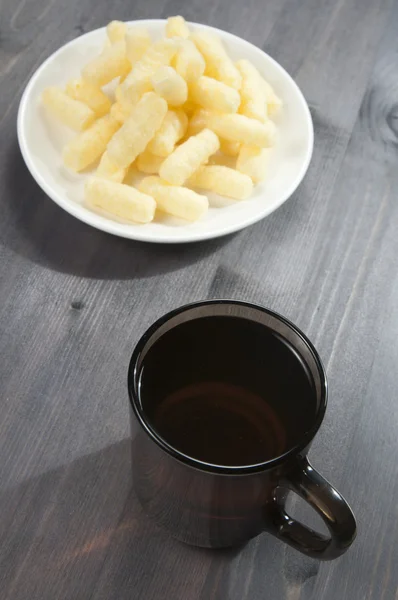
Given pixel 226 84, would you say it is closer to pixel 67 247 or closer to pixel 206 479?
pixel 67 247

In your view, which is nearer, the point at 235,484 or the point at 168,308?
the point at 235,484

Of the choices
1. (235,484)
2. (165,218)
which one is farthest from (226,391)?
(165,218)

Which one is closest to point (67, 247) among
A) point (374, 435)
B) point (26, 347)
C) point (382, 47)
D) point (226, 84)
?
point (26, 347)

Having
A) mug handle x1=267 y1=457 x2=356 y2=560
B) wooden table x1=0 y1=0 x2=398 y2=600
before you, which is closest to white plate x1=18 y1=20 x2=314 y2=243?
wooden table x1=0 y1=0 x2=398 y2=600

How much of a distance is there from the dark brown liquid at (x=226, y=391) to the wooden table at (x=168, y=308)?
0.11 metres

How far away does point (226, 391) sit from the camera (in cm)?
53

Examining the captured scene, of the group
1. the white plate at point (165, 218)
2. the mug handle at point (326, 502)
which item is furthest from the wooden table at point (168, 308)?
the mug handle at point (326, 502)

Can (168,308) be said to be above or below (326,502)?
below

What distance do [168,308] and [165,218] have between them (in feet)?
0.32

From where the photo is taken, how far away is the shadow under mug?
1.41ft

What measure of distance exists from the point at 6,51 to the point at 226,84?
30 cm

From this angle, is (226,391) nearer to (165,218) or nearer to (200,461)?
(200,461)

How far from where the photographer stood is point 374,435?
66 cm

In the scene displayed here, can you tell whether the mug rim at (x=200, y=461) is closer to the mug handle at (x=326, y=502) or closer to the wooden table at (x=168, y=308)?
the mug handle at (x=326, y=502)
